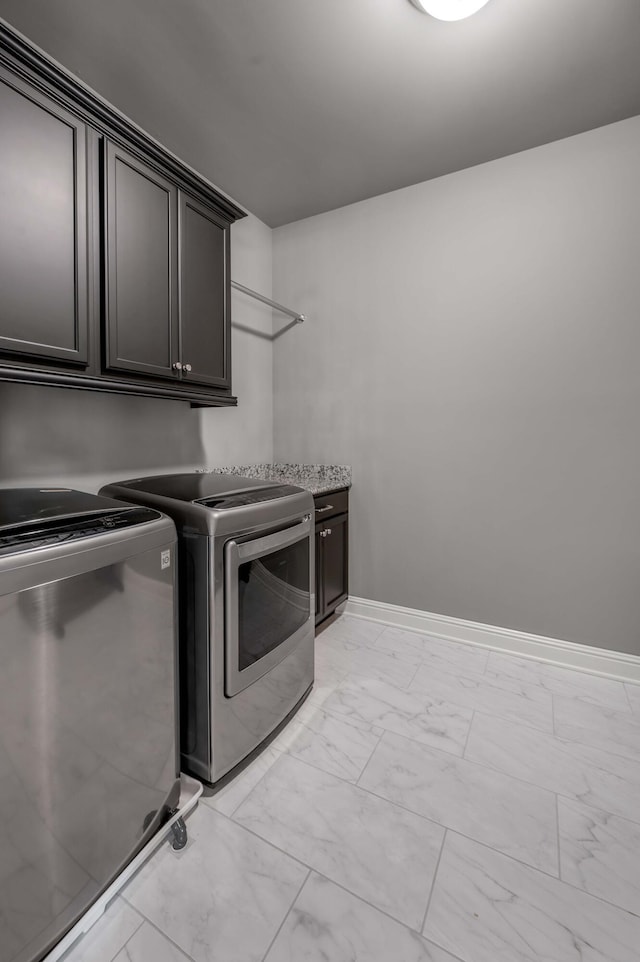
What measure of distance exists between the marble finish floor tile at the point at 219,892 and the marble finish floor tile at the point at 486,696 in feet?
3.38

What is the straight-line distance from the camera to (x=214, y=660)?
4.37ft

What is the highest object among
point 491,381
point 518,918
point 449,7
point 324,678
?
point 449,7

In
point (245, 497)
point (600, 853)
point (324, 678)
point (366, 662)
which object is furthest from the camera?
point (366, 662)

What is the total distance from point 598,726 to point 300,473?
2.14m

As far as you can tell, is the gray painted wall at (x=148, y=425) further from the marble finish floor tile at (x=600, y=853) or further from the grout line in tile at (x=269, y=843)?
the marble finish floor tile at (x=600, y=853)

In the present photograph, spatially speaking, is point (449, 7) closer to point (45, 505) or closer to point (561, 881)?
point (45, 505)

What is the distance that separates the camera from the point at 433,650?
7.83ft

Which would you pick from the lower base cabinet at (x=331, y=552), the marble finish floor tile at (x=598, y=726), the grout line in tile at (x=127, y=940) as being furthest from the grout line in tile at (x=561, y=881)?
the lower base cabinet at (x=331, y=552)

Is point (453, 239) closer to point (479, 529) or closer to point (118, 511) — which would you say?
point (479, 529)

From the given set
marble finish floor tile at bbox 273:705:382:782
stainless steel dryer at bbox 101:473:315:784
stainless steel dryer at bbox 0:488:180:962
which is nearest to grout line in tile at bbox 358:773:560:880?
marble finish floor tile at bbox 273:705:382:782

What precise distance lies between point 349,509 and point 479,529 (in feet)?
2.78

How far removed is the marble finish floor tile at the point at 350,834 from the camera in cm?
112

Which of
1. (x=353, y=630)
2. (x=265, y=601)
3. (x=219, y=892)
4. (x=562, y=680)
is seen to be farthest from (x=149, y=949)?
(x=562, y=680)

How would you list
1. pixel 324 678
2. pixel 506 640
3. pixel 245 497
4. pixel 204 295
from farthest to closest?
pixel 506 640 → pixel 324 678 → pixel 204 295 → pixel 245 497
